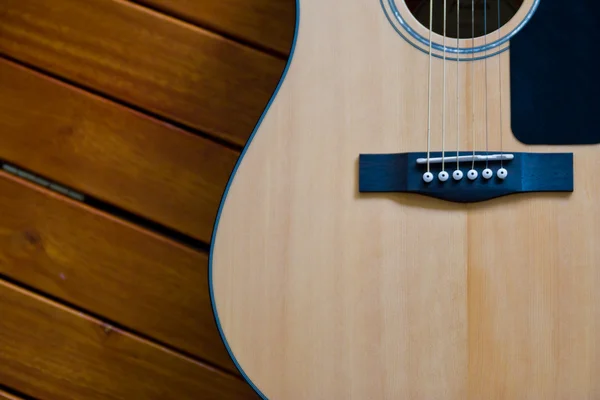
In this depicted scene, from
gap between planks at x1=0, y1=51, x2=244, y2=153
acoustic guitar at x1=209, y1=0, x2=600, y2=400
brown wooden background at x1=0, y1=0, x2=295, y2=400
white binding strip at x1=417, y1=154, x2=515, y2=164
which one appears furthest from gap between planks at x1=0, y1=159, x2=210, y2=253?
white binding strip at x1=417, y1=154, x2=515, y2=164

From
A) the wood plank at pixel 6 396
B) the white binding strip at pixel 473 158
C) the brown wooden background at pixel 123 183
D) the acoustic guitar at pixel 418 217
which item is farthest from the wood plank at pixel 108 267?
the white binding strip at pixel 473 158

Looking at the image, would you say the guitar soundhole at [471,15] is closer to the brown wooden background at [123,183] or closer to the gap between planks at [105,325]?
the brown wooden background at [123,183]

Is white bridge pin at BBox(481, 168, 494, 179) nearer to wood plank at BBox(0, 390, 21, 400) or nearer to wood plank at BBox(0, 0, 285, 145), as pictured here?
wood plank at BBox(0, 0, 285, 145)

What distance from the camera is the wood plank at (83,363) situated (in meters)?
0.91

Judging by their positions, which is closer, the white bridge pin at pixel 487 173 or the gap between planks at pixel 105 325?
the white bridge pin at pixel 487 173

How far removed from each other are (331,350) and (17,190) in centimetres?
63

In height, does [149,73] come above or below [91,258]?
above

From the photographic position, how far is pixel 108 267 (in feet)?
3.05

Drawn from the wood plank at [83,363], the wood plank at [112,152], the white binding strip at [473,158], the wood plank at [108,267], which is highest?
the wood plank at [112,152]

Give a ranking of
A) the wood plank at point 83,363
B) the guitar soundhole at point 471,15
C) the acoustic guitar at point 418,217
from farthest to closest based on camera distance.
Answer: the wood plank at point 83,363 → the guitar soundhole at point 471,15 → the acoustic guitar at point 418,217

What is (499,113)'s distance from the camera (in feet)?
2.09

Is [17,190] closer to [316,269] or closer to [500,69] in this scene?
[316,269]

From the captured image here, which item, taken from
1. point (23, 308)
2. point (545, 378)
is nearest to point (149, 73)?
point (23, 308)

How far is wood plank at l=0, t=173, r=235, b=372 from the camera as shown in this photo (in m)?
0.91
